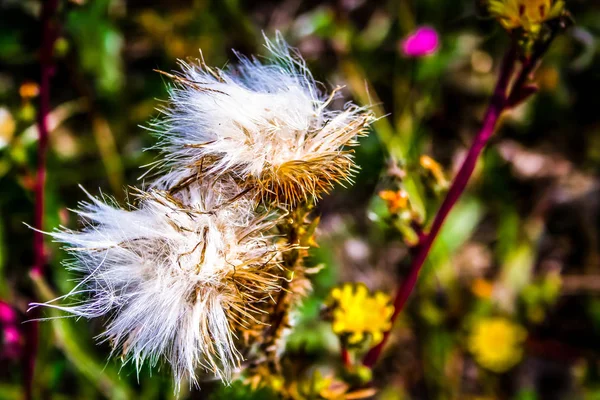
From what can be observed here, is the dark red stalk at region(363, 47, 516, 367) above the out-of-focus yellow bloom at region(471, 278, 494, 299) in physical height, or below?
above

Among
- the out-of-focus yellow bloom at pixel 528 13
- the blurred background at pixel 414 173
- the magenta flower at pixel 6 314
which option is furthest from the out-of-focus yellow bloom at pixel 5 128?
the out-of-focus yellow bloom at pixel 528 13

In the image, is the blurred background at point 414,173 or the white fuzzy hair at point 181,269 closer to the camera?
the white fuzzy hair at point 181,269

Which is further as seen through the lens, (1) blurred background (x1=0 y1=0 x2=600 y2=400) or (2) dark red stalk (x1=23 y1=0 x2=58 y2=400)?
(1) blurred background (x1=0 y1=0 x2=600 y2=400)

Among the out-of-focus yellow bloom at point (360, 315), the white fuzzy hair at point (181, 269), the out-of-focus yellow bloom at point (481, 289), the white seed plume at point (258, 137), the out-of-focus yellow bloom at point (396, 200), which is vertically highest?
the white seed plume at point (258, 137)

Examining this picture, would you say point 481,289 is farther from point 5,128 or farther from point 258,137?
point 5,128

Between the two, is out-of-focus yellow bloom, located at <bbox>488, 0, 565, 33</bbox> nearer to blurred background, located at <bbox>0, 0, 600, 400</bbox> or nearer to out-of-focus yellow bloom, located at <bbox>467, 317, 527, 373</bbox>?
blurred background, located at <bbox>0, 0, 600, 400</bbox>

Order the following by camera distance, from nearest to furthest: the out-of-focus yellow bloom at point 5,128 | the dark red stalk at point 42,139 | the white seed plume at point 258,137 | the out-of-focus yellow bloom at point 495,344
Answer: the white seed plume at point 258,137, the dark red stalk at point 42,139, the out-of-focus yellow bloom at point 5,128, the out-of-focus yellow bloom at point 495,344

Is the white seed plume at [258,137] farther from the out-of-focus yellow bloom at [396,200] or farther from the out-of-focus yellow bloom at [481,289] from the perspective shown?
the out-of-focus yellow bloom at [481,289]

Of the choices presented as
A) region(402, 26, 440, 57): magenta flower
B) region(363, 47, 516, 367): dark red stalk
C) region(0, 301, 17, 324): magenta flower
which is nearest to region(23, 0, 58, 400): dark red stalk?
region(0, 301, 17, 324): magenta flower
